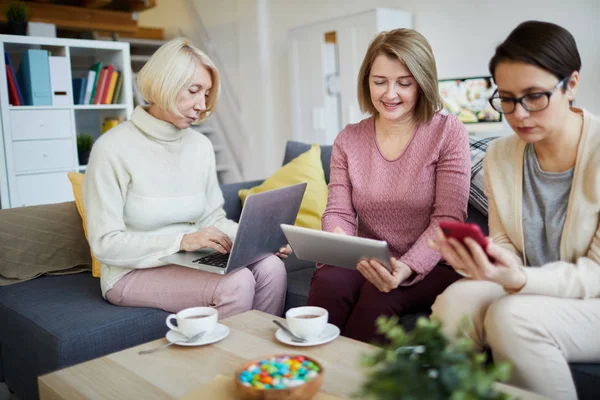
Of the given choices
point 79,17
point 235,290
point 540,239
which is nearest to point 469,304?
point 540,239

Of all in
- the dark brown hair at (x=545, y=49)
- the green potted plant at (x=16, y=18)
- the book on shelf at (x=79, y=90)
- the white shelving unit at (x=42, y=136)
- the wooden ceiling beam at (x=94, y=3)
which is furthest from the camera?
→ the wooden ceiling beam at (x=94, y=3)

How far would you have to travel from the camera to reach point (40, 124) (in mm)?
3539

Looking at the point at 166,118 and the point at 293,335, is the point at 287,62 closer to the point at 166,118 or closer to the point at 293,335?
the point at 166,118

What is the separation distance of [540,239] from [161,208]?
1.12 m

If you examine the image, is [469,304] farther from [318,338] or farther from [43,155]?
[43,155]

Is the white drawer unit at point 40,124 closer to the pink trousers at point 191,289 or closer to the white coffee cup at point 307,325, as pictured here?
the pink trousers at point 191,289

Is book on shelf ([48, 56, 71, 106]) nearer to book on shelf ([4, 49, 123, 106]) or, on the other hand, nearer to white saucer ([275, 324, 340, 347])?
book on shelf ([4, 49, 123, 106])

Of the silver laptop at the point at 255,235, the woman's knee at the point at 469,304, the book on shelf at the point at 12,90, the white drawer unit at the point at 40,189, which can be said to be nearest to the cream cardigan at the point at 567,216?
the woman's knee at the point at 469,304

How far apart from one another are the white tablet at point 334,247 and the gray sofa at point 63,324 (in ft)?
0.92

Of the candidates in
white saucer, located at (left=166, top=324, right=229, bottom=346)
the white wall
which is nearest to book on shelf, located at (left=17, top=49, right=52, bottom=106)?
the white wall

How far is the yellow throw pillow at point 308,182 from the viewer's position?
2373 millimetres

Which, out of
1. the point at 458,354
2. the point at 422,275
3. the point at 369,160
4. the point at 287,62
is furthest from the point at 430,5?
the point at 458,354

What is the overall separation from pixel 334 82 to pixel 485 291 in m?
3.34

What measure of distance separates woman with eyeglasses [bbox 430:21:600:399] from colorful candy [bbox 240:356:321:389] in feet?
1.14
